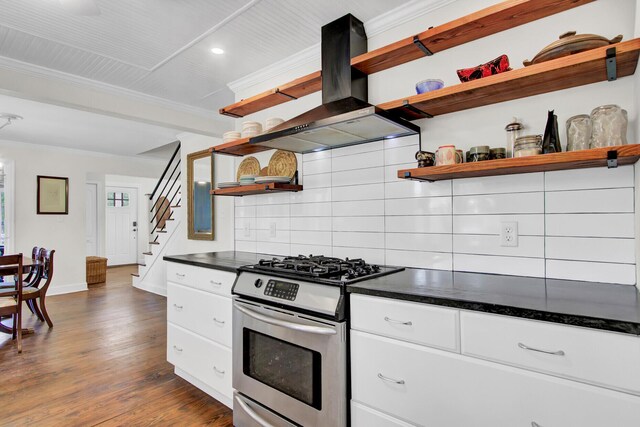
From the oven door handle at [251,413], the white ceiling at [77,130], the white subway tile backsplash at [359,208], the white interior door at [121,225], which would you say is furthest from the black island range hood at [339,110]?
the white interior door at [121,225]

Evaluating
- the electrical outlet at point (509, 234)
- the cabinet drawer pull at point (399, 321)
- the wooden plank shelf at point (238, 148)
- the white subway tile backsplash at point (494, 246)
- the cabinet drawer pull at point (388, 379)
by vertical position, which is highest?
the wooden plank shelf at point (238, 148)

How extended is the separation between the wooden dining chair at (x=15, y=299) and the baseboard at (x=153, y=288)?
200 centimetres

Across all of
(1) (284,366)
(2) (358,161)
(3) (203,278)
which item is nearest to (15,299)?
(3) (203,278)

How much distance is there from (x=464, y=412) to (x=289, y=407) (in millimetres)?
837

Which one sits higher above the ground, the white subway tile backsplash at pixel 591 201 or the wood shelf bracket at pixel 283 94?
the wood shelf bracket at pixel 283 94

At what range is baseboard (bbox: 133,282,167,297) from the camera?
210 inches

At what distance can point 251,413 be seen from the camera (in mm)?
1848

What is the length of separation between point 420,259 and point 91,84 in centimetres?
304

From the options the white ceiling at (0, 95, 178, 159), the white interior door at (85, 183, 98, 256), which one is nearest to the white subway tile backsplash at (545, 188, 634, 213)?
the white ceiling at (0, 95, 178, 159)

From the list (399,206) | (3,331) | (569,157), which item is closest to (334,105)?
(399,206)

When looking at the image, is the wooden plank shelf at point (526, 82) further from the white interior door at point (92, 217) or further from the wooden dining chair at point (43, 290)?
the white interior door at point (92, 217)

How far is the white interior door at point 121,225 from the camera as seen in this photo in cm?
858

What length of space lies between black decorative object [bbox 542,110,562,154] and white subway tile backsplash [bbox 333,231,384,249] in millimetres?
972

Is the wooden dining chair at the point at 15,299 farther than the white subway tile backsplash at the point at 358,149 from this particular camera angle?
Yes
